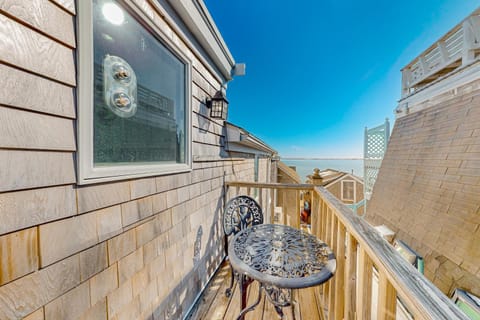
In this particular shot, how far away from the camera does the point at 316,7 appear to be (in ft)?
19.2

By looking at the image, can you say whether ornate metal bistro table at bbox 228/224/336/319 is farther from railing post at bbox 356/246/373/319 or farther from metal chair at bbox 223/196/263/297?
metal chair at bbox 223/196/263/297

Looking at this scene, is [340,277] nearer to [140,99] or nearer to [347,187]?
[140,99]

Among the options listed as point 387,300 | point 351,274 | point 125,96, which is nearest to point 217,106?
point 125,96

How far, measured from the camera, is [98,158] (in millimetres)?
979

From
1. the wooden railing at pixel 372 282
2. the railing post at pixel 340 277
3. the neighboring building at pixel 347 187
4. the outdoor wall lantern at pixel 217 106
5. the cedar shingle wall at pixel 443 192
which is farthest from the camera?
the neighboring building at pixel 347 187

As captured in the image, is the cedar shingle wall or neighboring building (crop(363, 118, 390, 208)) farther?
neighboring building (crop(363, 118, 390, 208))

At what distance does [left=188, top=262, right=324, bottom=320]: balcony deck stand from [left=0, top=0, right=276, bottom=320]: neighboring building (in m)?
0.18

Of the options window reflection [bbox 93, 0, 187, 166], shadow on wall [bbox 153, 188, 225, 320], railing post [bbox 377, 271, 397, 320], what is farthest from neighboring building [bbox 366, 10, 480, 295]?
window reflection [bbox 93, 0, 187, 166]

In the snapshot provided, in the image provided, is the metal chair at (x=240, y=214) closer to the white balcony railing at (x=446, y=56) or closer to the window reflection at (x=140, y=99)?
the window reflection at (x=140, y=99)

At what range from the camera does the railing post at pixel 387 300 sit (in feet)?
2.49

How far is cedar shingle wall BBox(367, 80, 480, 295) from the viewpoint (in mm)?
2527

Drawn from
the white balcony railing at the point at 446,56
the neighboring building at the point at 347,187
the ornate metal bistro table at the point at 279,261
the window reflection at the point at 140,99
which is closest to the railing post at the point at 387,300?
the ornate metal bistro table at the point at 279,261

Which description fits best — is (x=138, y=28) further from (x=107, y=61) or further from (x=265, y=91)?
(x=265, y=91)

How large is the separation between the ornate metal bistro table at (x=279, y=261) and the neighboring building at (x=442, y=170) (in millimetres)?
2532
